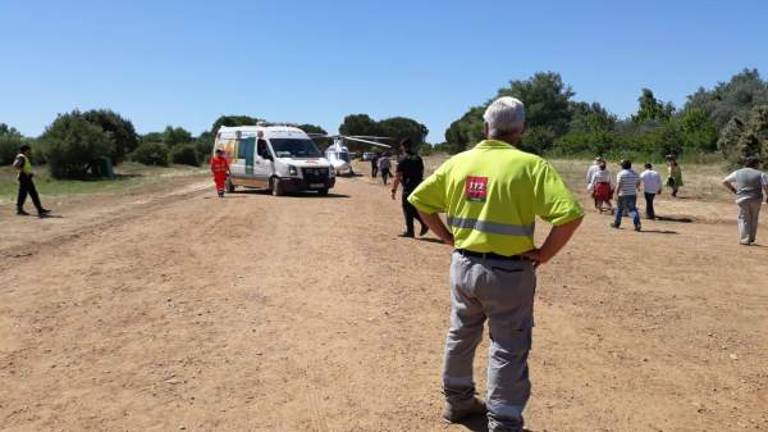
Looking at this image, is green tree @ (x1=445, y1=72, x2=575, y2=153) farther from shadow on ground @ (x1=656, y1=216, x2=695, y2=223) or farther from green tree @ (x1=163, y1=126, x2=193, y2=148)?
shadow on ground @ (x1=656, y1=216, x2=695, y2=223)

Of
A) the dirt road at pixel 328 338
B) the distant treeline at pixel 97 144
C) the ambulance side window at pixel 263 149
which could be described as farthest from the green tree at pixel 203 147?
the dirt road at pixel 328 338

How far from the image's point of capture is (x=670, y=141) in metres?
55.9

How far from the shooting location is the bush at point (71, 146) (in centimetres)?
4391

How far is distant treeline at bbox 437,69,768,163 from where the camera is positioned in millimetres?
41312

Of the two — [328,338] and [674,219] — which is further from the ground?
[328,338]

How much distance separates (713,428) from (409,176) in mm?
8690

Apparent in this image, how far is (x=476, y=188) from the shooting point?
3908 millimetres

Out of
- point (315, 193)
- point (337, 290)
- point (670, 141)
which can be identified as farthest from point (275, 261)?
point (670, 141)

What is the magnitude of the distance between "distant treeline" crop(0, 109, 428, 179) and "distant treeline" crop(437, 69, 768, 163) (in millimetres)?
20109

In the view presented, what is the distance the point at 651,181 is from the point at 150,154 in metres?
60.1

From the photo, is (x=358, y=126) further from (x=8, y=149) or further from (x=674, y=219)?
(x=674, y=219)

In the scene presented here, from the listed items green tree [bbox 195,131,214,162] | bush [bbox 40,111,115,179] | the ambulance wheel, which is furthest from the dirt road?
green tree [bbox 195,131,214,162]

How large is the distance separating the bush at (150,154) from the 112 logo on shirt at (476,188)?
70.4 meters

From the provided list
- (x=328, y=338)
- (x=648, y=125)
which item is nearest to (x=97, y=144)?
(x=328, y=338)
